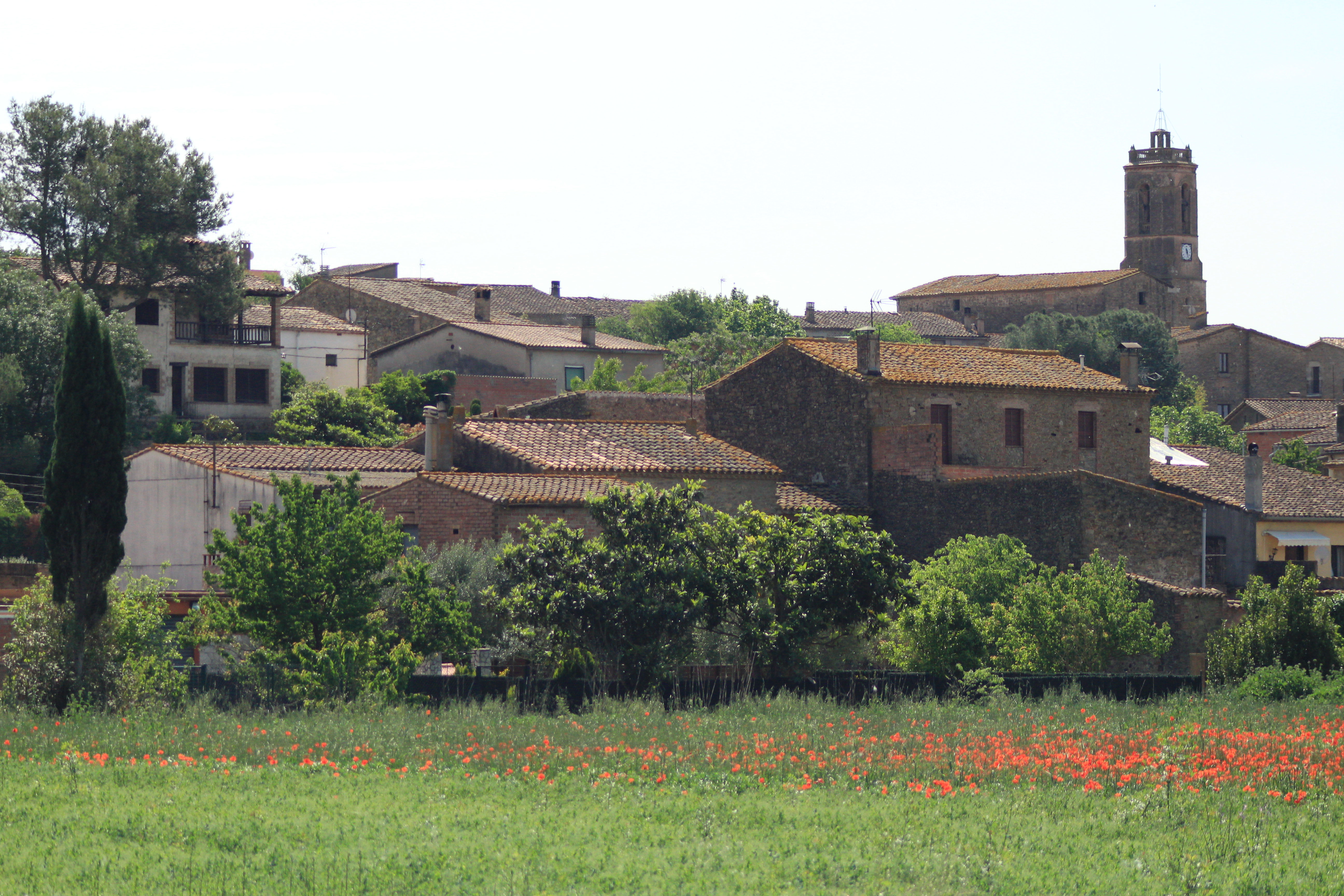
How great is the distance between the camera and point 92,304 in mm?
28312

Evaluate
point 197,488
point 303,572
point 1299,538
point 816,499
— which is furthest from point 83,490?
point 1299,538

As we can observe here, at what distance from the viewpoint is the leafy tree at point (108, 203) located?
5884cm

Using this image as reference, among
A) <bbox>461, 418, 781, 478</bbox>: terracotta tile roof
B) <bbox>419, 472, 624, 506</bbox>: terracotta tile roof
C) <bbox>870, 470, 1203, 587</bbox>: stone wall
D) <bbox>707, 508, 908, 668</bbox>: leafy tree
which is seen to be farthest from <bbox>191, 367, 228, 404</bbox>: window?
<bbox>707, 508, 908, 668</bbox>: leafy tree

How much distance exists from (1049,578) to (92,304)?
19.9m

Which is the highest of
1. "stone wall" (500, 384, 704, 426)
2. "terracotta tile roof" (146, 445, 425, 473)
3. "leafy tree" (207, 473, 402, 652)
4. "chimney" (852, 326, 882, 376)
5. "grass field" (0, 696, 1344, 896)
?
"chimney" (852, 326, 882, 376)

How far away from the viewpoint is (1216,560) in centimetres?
4434

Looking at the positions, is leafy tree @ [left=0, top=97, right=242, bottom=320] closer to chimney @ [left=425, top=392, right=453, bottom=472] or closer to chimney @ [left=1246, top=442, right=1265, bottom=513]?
chimney @ [left=425, top=392, right=453, bottom=472]

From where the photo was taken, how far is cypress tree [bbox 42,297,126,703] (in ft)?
77.9

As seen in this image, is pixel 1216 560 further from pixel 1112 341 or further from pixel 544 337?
pixel 1112 341

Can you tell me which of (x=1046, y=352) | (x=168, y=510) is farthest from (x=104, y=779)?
(x=1046, y=352)

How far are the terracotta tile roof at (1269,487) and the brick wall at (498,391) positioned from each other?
28767 millimetres

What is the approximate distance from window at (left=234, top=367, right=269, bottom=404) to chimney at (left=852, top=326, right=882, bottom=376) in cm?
2949

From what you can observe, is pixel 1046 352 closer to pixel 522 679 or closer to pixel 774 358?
pixel 774 358

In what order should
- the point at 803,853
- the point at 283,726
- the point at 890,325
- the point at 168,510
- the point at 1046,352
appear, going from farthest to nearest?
the point at 890,325
the point at 1046,352
the point at 168,510
the point at 283,726
the point at 803,853
